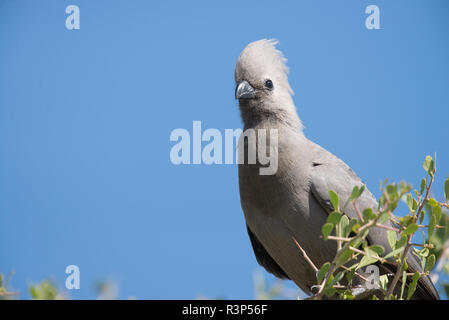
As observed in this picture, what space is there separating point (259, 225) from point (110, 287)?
8.36 ft

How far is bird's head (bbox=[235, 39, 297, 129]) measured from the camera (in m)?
4.83

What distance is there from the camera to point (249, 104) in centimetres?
488

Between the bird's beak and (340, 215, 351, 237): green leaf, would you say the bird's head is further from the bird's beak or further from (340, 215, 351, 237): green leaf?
(340, 215, 351, 237): green leaf

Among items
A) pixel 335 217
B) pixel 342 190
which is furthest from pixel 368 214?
pixel 342 190

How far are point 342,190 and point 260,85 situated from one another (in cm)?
128

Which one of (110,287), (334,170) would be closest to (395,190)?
(110,287)

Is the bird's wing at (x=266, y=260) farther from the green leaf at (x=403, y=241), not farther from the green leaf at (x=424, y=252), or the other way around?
the green leaf at (x=403, y=241)

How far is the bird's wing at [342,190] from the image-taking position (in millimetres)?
4197

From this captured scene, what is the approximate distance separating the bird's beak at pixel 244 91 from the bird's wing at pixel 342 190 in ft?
2.51

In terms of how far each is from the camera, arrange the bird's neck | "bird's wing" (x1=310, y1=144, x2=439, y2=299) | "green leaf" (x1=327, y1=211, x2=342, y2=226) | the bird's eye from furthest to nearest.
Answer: the bird's eye < the bird's neck < "bird's wing" (x1=310, y1=144, x2=439, y2=299) < "green leaf" (x1=327, y1=211, x2=342, y2=226)

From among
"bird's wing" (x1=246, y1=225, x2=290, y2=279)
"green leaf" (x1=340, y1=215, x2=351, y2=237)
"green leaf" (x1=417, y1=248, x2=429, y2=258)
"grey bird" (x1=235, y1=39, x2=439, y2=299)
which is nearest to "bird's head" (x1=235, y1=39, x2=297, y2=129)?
"grey bird" (x1=235, y1=39, x2=439, y2=299)

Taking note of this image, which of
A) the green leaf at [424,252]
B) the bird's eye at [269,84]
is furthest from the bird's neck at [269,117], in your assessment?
the green leaf at [424,252]
